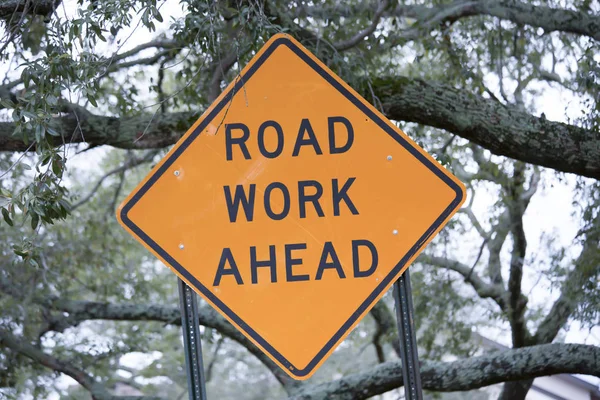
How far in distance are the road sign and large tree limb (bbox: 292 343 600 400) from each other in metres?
4.13

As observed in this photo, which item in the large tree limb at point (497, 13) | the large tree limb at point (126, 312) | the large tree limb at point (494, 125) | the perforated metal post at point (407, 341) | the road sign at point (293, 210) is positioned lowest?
the perforated metal post at point (407, 341)

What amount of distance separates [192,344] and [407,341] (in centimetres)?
81

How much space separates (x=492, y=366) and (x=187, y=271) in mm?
4490

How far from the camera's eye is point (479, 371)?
23.5 ft

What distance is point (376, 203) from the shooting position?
3.28 m

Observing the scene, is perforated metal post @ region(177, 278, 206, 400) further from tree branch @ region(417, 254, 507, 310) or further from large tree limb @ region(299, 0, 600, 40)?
tree branch @ region(417, 254, 507, 310)

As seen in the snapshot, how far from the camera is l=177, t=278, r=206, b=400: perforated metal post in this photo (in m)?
3.23

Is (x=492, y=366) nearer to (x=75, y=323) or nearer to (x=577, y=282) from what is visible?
(x=577, y=282)

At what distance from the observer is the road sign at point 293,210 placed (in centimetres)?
318

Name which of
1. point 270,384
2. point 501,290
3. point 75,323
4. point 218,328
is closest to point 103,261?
point 75,323

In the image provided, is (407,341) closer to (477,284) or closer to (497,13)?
(497,13)

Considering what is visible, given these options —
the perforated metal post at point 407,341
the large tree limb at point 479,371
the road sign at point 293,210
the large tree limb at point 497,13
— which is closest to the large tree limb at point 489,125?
the large tree limb at point 497,13

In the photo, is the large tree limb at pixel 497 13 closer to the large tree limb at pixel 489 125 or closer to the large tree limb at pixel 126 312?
the large tree limb at pixel 489 125

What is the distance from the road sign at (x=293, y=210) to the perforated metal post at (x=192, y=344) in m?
0.09
